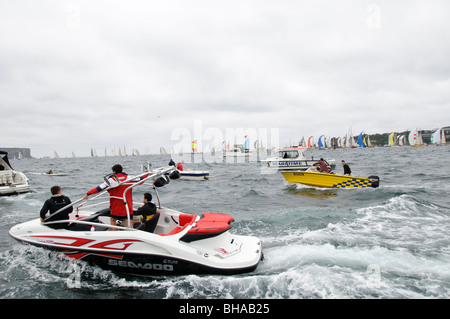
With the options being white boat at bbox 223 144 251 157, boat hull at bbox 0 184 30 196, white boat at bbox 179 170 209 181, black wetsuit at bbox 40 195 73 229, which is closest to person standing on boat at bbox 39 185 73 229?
black wetsuit at bbox 40 195 73 229

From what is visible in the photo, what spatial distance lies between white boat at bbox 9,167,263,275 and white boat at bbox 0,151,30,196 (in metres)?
13.8

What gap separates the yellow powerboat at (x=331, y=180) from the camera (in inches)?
646

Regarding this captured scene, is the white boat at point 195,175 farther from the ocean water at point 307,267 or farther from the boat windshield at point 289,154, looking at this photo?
the ocean water at point 307,267

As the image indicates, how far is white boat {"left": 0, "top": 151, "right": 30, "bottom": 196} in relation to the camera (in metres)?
17.4

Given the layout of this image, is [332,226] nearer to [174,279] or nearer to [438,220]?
[438,220]

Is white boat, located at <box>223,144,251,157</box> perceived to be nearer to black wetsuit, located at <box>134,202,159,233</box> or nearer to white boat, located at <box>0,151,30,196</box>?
white boat, located at <box>0,151,30,196</box>

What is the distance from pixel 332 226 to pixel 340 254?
2537 mm

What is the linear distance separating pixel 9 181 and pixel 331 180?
20.4m

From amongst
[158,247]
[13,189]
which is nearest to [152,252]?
[158,247]

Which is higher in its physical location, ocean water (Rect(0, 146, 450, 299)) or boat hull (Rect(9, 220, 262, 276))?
boat hull (Rect(9, 220, 262, 276))

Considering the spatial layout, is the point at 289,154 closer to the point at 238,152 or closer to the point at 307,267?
the point at 307,267

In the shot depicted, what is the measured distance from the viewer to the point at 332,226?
29.8 ft
